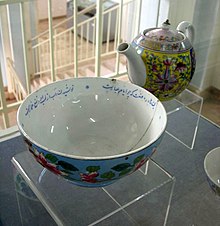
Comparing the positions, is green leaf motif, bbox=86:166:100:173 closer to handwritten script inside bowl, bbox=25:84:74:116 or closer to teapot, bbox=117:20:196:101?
handwritten script inside bowl, bbox=25:84:74:116

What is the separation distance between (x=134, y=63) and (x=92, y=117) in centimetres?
Result: 19

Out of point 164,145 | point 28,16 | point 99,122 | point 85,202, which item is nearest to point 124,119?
point 99,122

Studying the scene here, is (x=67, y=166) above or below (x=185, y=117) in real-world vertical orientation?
above

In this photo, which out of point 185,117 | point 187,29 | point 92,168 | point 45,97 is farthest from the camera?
point 185,117

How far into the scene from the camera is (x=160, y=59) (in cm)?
89

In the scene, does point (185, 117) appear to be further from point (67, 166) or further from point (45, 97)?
point (67, 166)

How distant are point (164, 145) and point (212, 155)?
0.24 metres

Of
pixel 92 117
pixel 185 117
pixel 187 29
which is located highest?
pixel 187 29

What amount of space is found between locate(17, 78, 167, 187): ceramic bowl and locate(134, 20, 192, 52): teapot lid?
152 millimetres

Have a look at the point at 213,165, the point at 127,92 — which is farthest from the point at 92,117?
the point at 213,165

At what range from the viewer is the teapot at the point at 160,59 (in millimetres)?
890

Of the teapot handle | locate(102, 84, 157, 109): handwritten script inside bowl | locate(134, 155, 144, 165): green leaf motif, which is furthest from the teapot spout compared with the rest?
locate(134, 155, 144, 165): green leaf motif

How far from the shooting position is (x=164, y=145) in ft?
3.94

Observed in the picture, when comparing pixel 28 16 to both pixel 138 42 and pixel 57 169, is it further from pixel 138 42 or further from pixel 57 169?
pixel 57 169
